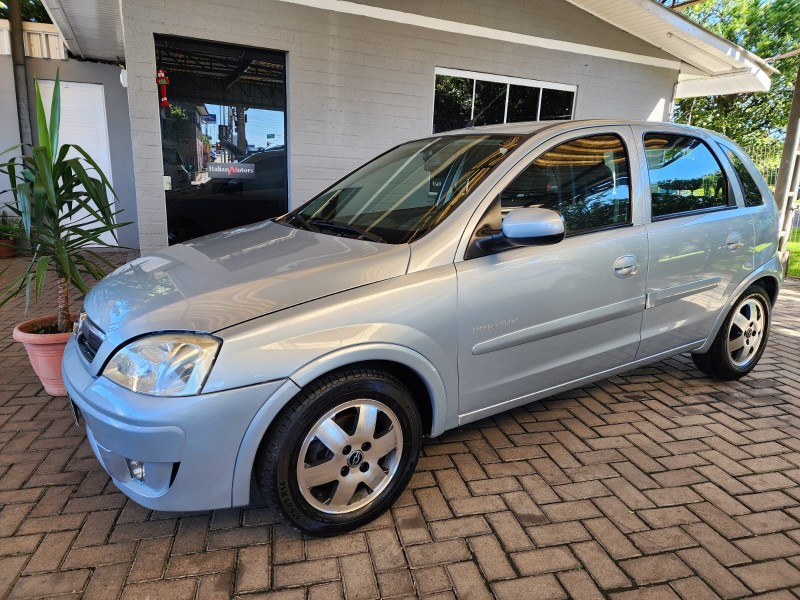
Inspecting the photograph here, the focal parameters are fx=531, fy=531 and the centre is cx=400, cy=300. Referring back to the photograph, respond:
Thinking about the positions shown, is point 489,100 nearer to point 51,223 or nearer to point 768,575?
point 51,223

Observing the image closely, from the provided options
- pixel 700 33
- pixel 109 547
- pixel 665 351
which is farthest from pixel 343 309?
pixel 700 33

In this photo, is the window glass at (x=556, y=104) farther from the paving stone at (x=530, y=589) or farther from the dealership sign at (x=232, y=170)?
the paving stone at (x=530, y=589)

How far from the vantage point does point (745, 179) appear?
368 centimetres

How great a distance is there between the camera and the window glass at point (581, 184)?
268cm

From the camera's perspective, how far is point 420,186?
2.87m

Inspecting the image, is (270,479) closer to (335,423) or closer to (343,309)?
(335,423)

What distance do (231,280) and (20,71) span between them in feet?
29.3

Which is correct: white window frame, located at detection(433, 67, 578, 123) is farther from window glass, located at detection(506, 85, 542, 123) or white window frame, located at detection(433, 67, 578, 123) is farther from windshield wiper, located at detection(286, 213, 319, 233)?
windshield wiper, located at detection(286, 213, 319, 233)

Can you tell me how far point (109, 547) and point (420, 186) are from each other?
2.19 meters

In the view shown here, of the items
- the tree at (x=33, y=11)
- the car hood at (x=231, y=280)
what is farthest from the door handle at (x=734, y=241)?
the tree at (x=33, y=11)

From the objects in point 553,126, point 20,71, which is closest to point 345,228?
point 553,126

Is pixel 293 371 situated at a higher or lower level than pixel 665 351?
higher

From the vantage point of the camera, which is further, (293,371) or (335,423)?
(335,423)

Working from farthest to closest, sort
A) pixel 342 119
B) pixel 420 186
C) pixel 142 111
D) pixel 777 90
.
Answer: pixel 777 90, pixel 342 119, pixel 142 111, pixel 420 186
